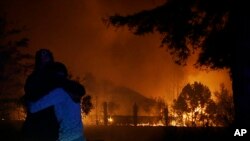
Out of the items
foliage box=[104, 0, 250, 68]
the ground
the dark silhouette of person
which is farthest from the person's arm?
the ground

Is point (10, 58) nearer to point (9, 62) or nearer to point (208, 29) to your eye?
point (9, 62)

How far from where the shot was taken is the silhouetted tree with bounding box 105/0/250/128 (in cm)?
1014

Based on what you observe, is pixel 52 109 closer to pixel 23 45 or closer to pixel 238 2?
pixel 238 2

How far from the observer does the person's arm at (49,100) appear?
4719 mm

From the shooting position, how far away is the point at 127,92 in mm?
69875

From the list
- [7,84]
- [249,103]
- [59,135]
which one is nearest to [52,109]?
[59,135]

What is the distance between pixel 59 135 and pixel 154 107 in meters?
57.1

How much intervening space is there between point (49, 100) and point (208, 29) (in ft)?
25.2

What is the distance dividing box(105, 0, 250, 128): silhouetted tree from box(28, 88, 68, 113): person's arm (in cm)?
600

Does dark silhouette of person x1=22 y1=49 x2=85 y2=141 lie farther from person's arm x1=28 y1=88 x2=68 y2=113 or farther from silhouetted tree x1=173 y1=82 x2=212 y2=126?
silhouetted tree x1=173 y1=82 x2=212 y2=126

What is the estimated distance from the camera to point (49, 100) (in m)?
A: 4.76

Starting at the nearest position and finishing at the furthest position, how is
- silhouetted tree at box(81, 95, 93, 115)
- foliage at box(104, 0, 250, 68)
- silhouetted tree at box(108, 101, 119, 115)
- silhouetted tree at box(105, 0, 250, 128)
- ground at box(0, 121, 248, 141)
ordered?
silhouetted tree at box(105, 0, 250, 128) < foliage at box(104, 0, 250, 68) < ground at box(0, 121, 248, 141) < silhouetted tree at box(81, 95, 93, 115) < silhouetted tree at box(108, 101, 119, 115)

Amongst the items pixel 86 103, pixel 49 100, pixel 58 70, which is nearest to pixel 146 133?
pixel 86 103

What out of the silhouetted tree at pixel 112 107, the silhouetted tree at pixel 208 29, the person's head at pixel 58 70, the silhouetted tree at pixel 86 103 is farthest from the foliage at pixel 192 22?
the silhouetted tree at pixel 112 107
